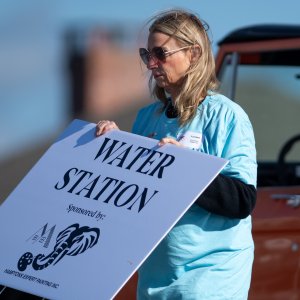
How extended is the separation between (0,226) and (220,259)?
71 cm

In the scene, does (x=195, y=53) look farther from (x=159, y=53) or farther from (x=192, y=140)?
(x=192, y=140)

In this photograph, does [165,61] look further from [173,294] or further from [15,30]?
[15,30]

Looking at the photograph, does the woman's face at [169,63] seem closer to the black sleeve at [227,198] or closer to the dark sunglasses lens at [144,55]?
the dark sunglasses lens at [144,55]

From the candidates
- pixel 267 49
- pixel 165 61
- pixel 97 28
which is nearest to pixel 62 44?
pixel 97 28

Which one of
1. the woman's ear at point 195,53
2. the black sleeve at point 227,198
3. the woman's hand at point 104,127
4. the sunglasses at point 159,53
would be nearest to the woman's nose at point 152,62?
the sunglasses at point 159,53

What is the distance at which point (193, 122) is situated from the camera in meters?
3.16

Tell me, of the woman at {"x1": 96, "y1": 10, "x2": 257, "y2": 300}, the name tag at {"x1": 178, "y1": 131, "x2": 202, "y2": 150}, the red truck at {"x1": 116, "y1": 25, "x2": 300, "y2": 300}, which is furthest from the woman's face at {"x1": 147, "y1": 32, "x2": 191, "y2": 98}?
the red truck at {"x1": 116, "y1": 25, "x2": 300, "y2": 300}

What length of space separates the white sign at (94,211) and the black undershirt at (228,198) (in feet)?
0.22

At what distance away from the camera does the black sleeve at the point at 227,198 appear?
3.02 metres

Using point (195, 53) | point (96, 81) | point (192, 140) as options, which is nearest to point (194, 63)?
point (195, 53)

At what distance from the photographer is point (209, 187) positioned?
119 inches

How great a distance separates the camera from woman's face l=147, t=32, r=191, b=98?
3.18m

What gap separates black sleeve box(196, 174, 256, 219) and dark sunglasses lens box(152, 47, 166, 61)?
1.43 ft

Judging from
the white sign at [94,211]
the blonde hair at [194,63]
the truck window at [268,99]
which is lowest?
the truck window at [268,99]
